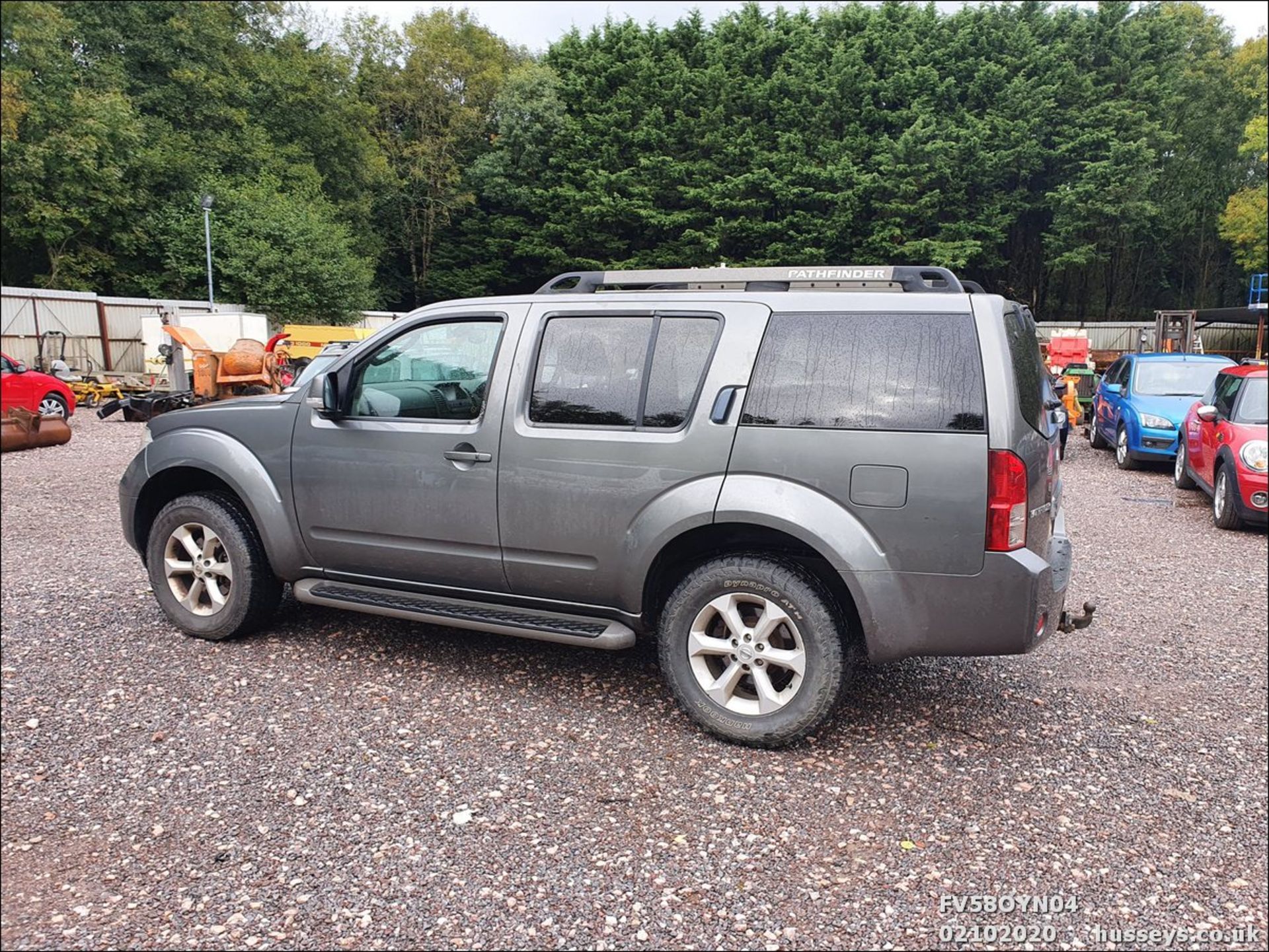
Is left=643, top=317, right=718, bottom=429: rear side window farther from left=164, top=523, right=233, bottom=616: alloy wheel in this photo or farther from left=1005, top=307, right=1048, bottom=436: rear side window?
left=164, top=523, right=233, bottom=616: alloy wheel

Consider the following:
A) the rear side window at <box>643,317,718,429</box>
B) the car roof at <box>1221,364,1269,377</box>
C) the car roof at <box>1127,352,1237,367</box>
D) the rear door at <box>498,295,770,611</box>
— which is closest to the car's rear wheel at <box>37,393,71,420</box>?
the rear door at <box>498,295,770,611</box>

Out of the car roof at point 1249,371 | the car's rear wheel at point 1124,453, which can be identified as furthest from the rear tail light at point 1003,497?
the car's rear wheel at point 1124,453

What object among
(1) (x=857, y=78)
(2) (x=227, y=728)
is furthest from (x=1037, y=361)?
(1) (x=857, y=78)

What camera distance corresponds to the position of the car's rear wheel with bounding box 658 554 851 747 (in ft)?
10.9

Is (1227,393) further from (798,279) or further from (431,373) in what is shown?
(431,373)

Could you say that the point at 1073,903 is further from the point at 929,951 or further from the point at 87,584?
the point at 87,584

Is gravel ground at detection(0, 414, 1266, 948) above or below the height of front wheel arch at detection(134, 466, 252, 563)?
below

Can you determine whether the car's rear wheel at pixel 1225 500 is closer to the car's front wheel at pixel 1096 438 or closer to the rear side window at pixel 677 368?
the car's front wheel at pixel 1096 438

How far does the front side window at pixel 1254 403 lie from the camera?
26.7ft

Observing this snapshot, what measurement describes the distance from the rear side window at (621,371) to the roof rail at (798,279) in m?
0.28

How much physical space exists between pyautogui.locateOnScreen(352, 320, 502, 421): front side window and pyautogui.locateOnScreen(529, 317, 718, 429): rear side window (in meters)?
0.31

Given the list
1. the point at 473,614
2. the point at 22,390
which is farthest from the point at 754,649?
the point at 22,390

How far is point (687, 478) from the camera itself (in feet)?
11.1

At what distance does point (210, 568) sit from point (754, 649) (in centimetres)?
274
